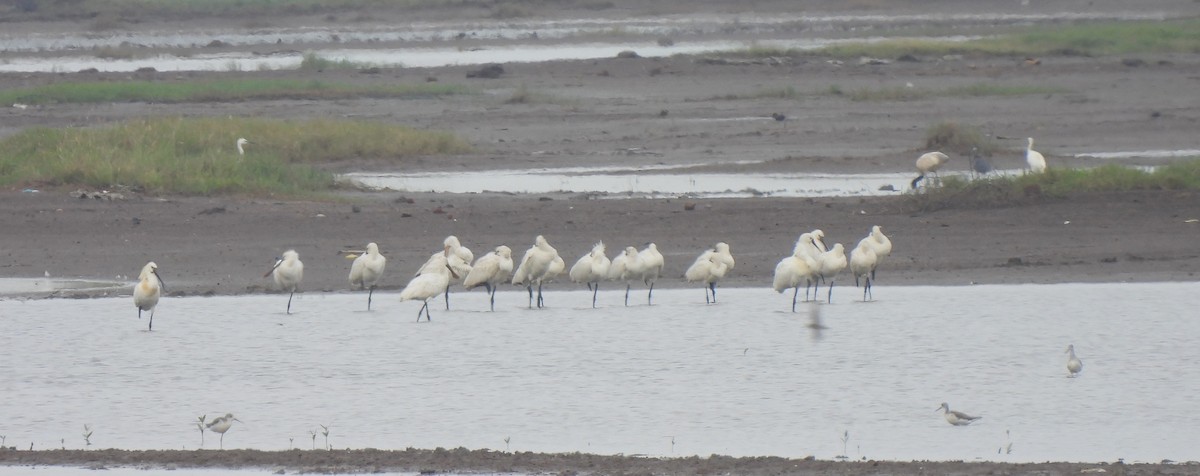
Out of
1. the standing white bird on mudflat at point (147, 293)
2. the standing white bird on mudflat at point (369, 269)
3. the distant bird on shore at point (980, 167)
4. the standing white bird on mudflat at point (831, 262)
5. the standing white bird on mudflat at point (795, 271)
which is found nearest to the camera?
the standing white bird on mudflat at point (147, 293)

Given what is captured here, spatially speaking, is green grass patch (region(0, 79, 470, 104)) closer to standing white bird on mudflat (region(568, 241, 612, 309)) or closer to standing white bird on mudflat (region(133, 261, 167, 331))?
standing white bird on mudflat (region(568, 241, 612, 309))

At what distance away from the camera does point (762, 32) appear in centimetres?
4812

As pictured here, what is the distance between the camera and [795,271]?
12219 millimetres

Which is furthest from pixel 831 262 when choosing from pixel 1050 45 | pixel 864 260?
pixel 1050 45

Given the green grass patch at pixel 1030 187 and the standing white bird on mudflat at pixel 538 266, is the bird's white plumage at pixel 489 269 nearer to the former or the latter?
the standing white bird on mudflat at pixel 538 266

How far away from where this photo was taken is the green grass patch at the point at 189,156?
1684 cm

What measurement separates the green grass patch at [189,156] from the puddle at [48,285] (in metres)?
3.27

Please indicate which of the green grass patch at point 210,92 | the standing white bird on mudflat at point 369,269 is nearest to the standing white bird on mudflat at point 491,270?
the standing white bird on mudflat at point 369,269

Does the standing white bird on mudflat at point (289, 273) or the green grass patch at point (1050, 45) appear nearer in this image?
the standing white bird on mudflat at point (289, 273)

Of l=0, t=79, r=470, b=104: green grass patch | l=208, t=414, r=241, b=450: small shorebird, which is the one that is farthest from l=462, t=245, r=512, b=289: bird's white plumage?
l=0, t=79, r=470, b=104: green grass patch

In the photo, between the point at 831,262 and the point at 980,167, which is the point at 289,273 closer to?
the point at 831,262

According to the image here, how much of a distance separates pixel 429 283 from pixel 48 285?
3.08 m

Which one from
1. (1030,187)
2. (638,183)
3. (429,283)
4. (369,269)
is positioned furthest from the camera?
(638,183)

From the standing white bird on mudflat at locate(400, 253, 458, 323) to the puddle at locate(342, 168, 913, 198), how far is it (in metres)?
5.09
